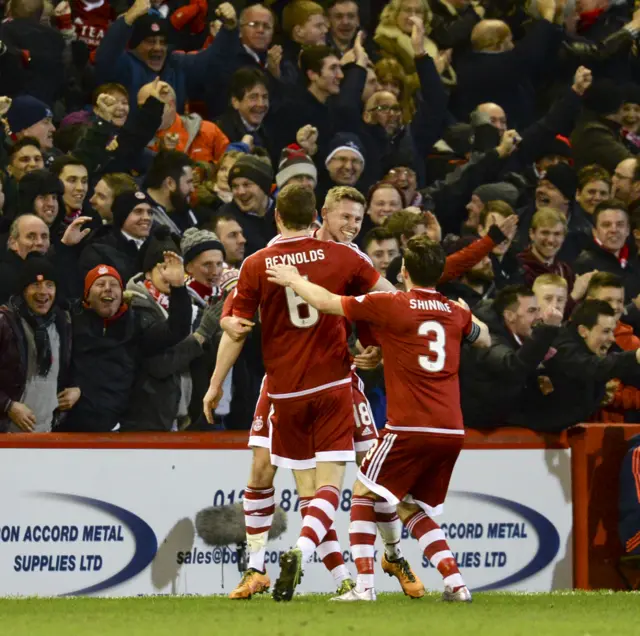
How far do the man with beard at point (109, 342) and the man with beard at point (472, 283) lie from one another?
2.36m

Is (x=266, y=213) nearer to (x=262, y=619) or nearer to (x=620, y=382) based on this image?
(x=620, y=382)

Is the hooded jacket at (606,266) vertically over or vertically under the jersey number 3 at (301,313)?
over

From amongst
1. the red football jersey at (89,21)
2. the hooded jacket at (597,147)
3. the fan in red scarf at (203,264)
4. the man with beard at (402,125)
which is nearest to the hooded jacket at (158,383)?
the fan in red scarf at (203,264)

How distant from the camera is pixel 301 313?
356 inches

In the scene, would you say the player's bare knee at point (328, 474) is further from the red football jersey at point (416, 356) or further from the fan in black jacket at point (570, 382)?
the fan in black jacket at point (570, 382)

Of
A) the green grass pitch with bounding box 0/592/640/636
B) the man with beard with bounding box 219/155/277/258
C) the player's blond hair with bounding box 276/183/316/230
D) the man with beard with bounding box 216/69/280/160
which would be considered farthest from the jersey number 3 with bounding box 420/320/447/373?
the man with beard with bounding box 216/69/280/160

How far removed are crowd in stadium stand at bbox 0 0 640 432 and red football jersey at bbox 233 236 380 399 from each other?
0.19m

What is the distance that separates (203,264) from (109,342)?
50.8 inches

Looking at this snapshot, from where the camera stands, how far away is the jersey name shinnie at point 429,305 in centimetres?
878

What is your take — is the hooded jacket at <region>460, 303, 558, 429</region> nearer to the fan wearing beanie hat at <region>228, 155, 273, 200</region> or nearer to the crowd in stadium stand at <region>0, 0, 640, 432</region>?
the crowd in stadium stand at <region>0, 0, 640, 432</region>

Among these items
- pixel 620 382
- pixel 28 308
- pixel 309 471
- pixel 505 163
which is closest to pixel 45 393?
pixel 28 308

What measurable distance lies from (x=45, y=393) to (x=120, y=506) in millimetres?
933

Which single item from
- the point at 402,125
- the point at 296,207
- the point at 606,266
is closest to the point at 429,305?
the point at 296,207

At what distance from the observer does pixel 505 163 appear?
53.4ft
